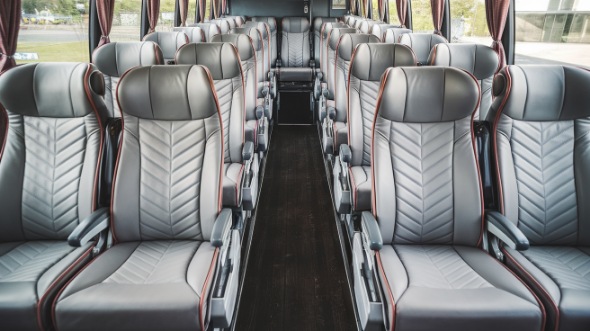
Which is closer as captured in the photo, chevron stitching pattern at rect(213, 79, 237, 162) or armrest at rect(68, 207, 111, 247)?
armrest at rect(68, 207, 111, 247)

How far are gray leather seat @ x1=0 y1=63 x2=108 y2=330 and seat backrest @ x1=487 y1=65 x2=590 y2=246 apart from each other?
2080mm

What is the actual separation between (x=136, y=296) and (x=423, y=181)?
4.62 ft

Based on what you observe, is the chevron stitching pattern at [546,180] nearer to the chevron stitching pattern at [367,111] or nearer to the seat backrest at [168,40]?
the chevron stitching pattern at [367,111]

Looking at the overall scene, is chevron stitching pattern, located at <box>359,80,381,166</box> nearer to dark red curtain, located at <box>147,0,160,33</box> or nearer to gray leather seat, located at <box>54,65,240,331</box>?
gray leather seat, located at <box>54,65,240,331</box>

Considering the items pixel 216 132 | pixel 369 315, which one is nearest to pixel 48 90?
pixel 216 132

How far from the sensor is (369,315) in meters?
1.61

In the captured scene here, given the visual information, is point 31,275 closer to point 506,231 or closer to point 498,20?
point 506,231

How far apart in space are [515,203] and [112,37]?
13.9ft

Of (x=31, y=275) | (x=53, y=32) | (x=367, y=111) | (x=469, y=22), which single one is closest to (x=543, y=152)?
(x=367, y=111)

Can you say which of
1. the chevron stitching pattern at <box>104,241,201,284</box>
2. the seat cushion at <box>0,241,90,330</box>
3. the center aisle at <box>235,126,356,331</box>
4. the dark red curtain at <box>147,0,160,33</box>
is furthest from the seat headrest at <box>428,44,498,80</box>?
the dark red curtain at <box>147,0,160,33</box>

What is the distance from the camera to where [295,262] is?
2686mm

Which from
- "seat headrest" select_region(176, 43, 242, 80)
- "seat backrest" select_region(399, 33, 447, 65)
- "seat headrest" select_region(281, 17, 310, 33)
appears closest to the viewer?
"seat headrest" select_region(176, 43, 242, 80)

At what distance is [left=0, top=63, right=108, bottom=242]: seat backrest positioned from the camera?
76.4 inches

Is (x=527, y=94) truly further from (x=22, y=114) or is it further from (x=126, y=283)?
(x=22, y=114)
